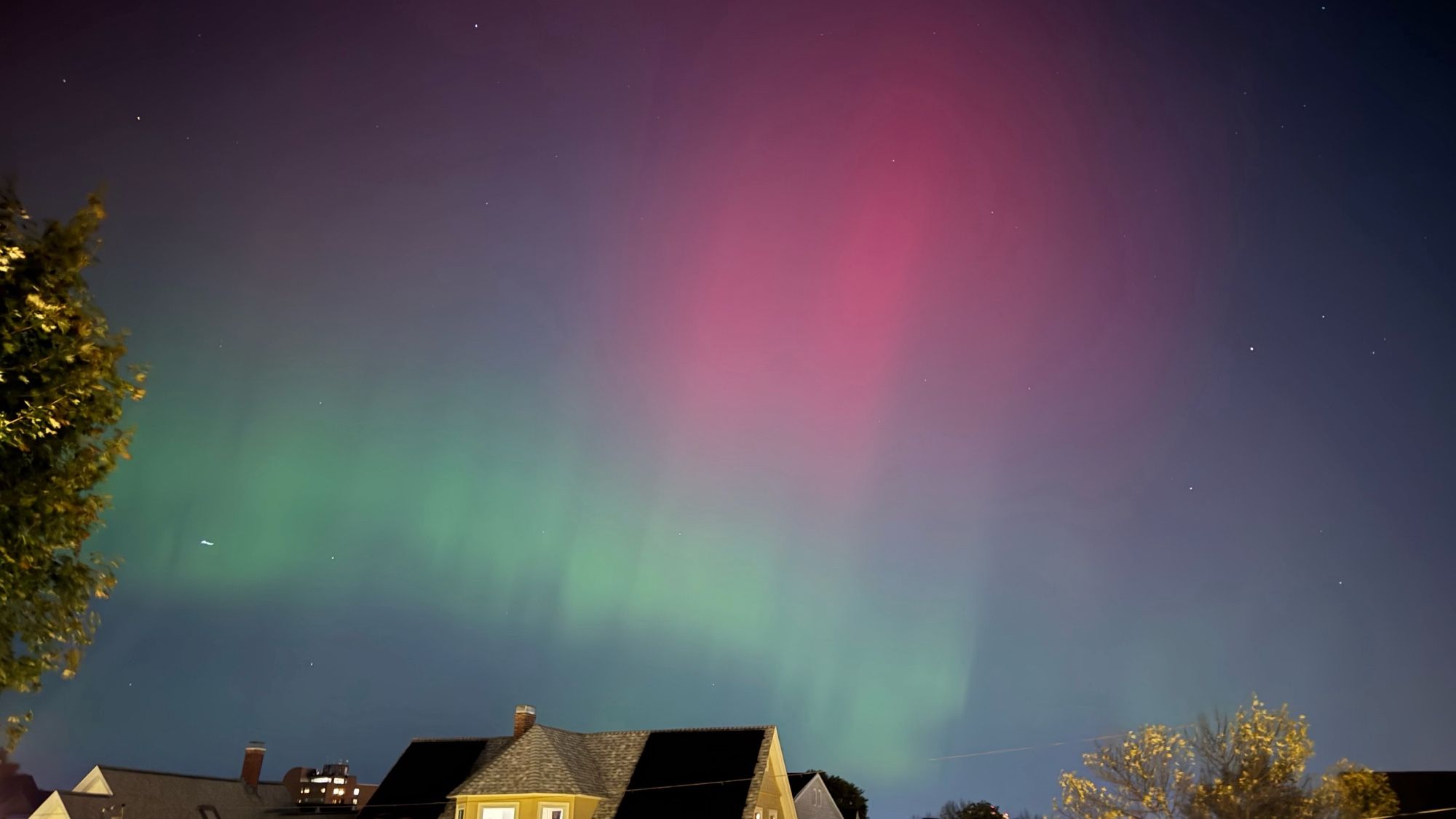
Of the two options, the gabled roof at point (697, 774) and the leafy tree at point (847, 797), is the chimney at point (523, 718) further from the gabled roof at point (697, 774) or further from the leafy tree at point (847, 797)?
the leafy tree at point (847, 797)

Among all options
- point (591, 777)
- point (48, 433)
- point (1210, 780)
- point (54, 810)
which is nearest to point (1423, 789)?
point (1210, 780)

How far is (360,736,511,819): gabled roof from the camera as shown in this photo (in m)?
44.3

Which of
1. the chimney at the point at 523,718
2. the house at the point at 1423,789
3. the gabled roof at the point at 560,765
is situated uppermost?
the chimney at the point at 523,718

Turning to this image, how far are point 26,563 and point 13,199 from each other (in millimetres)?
4812

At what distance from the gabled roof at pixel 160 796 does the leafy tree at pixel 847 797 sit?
43.1m

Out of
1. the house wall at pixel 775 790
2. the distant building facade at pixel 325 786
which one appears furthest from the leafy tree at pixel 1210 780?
the distant building facade at pixel 325 786

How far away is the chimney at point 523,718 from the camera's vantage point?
4491cm

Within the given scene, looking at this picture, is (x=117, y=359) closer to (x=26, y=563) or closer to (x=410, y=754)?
(x=26, y=563)

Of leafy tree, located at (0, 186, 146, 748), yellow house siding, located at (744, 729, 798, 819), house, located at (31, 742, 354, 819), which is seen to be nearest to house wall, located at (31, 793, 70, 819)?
house, located at (31, 742, 354, 819)

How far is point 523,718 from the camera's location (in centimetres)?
4522

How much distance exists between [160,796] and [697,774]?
104 ft

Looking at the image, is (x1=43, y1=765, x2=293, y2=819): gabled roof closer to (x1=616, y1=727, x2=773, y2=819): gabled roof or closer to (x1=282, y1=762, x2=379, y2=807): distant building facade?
(x1=616, y1=727, x2=773, y2=819): gabled roof

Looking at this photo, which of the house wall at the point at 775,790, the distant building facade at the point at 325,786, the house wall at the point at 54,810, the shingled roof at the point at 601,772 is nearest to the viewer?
the shingled roof at the point at 601,772

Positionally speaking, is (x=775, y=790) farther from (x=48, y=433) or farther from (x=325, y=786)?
(x=325, y=786)
